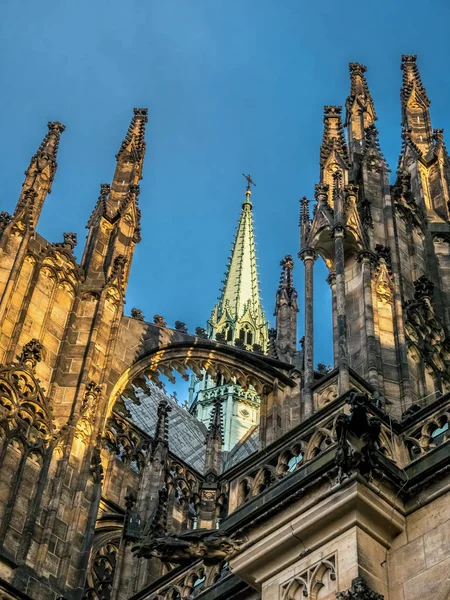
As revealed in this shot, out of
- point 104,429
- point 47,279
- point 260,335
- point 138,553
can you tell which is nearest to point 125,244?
point 47,279

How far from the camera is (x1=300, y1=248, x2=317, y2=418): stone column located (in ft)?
45.5

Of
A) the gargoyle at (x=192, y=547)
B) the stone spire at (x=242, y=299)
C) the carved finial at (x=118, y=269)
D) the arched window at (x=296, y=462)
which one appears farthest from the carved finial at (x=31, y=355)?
the stone spire at (x=242, y=299)

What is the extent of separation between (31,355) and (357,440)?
7644mm

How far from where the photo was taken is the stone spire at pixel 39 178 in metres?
18.3

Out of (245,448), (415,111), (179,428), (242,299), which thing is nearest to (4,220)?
(415,111)

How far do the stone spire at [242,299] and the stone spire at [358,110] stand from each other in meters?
28.0

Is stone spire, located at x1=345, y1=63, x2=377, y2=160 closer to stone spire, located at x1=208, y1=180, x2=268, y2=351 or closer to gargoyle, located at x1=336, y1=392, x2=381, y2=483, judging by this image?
gargoyle, located at x1=336, y1=392, x2=381, y2=483

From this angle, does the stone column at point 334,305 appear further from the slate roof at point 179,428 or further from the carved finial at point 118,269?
the slate roof at point 179,428

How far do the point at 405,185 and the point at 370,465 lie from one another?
1023 centimetres

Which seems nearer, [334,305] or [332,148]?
[334,305]

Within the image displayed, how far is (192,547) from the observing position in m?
11.0

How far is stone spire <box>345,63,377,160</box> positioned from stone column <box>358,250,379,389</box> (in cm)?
369

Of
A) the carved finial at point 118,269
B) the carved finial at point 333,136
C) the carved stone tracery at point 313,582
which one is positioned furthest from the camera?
the carved finial at point 118,269

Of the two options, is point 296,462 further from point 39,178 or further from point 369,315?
point 39,178
